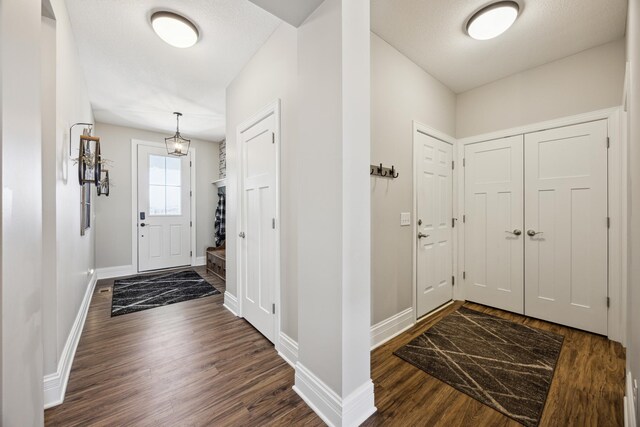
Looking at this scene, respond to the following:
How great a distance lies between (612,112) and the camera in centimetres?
225

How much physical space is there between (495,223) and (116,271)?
6.01 meters

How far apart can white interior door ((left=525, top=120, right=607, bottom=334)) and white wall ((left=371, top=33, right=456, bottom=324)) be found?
136 cm

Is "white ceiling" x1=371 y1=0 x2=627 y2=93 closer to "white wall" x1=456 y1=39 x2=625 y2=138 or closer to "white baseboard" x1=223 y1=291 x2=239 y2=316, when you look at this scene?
"white wall" x1=456 y1=39 x2=625 y2=138

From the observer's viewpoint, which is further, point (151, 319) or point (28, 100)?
point (151, 319)

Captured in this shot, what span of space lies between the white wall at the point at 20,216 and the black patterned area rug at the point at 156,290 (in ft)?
8.34

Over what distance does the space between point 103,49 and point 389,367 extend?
12.9 ft

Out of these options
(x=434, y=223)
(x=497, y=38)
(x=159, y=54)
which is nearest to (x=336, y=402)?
(x=434, y=223)

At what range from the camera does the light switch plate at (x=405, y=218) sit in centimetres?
246

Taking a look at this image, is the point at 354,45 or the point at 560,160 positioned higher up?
the point at 354,45

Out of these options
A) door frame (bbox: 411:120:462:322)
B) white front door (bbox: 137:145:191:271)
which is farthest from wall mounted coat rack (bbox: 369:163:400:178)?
white front door (bbox: 137:145:191:271)

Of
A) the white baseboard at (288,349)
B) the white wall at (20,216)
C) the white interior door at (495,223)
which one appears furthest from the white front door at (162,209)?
the white interior door at (495,223)

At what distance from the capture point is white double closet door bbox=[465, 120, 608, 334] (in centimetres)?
235

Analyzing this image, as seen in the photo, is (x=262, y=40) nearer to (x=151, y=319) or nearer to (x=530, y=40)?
(x=530, y=40)

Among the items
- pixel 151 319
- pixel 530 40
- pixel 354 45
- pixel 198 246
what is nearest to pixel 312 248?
pixel 354 45
